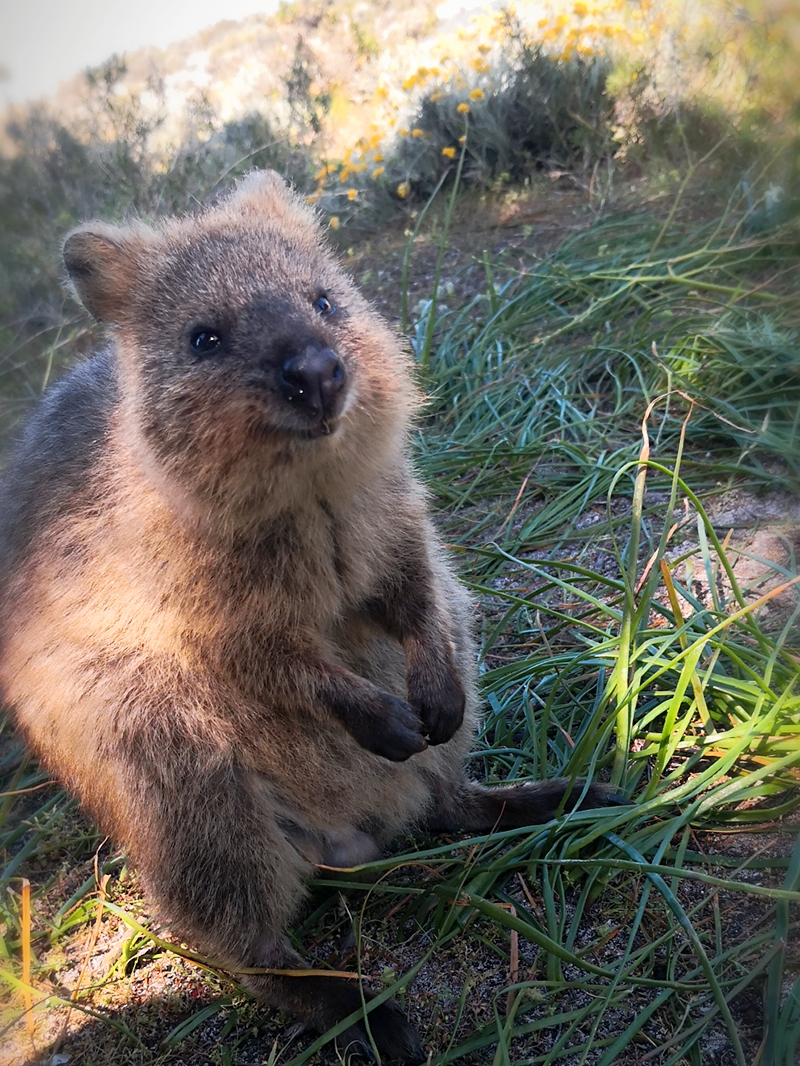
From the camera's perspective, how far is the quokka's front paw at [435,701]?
8.29 feet

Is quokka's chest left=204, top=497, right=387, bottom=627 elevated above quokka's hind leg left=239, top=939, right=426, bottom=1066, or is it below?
above

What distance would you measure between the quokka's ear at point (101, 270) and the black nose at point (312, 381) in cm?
79

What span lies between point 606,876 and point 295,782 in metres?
0.89

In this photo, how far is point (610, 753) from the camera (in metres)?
2.64

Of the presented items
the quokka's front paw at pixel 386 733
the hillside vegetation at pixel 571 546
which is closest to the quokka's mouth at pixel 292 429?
the quokka's front paw at pixel 386 733

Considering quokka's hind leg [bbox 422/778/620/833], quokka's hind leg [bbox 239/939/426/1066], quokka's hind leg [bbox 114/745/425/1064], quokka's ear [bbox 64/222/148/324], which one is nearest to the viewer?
quokka's hind leg [bbox 239/939/426/1066]

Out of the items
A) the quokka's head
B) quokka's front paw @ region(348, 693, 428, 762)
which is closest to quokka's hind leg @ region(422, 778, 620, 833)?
quokka's front paw @ region(348, 693, 428, 762)

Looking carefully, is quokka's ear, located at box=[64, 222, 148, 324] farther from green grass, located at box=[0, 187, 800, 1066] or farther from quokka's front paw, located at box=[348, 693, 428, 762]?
green grass, located at box=[0, 187, 800, 1066]

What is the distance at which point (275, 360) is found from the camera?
2059mm

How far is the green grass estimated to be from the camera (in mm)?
2039

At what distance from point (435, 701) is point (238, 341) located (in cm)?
116

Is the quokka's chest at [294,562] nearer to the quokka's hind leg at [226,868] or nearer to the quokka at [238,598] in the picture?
the quokka at [238,598]

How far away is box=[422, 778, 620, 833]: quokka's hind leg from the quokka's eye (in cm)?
149

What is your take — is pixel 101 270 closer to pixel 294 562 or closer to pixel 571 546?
pixel 294 562
